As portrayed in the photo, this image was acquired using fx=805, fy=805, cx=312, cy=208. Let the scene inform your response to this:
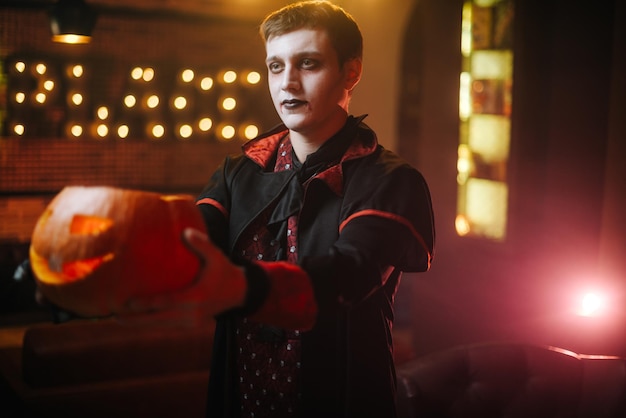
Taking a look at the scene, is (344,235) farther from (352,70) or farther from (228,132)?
(228,132)

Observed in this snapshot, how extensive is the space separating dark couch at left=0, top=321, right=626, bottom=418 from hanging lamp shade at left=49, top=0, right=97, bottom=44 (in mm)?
1951

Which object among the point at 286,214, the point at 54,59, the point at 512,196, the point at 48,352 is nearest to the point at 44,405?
the point at 48,352

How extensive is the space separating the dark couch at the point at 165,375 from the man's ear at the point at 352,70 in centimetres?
138

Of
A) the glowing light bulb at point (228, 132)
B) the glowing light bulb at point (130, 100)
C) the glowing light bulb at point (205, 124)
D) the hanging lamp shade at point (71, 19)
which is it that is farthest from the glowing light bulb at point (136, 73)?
the hanging lamp shade at point (71, 19)

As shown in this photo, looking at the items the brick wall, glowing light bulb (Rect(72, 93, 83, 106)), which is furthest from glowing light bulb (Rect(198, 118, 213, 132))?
glowing light bulb (Rect(72, 93, 83, 106))

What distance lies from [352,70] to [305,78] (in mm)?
138

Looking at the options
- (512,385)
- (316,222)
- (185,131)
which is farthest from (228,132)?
(316,222)

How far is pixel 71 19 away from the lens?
197 inches

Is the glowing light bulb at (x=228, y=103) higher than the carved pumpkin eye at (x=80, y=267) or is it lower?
higher

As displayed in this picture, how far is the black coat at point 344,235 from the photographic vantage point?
1.59 meters

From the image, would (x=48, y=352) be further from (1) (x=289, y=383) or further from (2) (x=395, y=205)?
(2) (x=395, y=205)

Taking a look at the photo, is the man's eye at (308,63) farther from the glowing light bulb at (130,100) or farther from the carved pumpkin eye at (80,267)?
the glowing light bulb at (130,100)

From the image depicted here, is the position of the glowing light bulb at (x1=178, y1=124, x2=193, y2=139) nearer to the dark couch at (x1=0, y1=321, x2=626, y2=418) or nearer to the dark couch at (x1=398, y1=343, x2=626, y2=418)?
the dark couch at (x1=0, y1=321, x2=626, y2=418)

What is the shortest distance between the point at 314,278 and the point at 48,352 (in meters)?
2.68
